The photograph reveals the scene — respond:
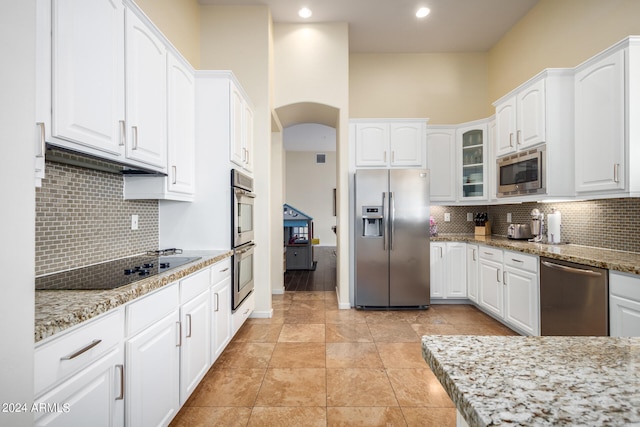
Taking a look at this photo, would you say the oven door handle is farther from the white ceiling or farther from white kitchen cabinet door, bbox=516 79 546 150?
white kitchen cabinet door, bbox=516 79 546 150

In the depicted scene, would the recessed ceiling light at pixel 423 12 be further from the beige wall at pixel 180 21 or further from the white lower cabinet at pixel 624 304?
the white lower cabinet at pixel 624 304

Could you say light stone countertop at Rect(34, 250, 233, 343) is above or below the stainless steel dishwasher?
above

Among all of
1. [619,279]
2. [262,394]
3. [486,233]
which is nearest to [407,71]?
[486,233]

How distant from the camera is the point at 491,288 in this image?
3.32 metres

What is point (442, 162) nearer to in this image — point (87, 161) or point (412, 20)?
point (412, 20)

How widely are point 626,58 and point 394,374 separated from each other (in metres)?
2.76

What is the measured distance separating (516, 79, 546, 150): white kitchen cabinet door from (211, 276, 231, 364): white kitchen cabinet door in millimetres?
3110

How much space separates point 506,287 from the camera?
3.03 metres

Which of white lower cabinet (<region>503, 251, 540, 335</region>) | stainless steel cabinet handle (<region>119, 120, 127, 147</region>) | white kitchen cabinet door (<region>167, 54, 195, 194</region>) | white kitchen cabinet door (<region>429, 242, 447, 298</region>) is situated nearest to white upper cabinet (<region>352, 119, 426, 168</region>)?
white kitchen cabinet door (<region>429, 242, 447, 298</region>)

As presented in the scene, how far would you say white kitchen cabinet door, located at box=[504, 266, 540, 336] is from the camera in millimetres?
2623

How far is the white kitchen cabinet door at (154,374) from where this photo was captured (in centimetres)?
129

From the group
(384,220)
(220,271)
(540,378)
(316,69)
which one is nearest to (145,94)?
(220,271)

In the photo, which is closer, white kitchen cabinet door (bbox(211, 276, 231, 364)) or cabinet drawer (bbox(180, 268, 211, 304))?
cabinet drawer (bbox(180, 268, 211, 304))

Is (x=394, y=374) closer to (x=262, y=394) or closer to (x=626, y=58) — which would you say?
(x=262, y=394)
